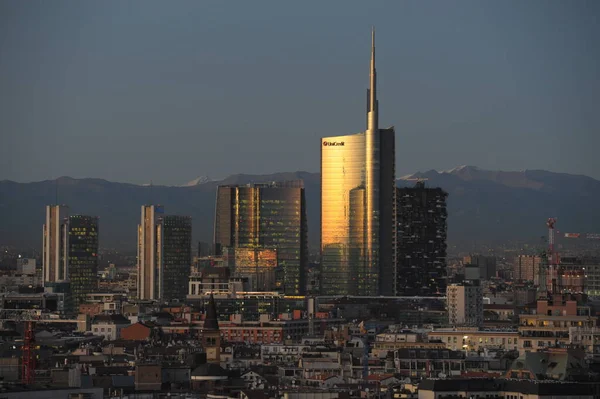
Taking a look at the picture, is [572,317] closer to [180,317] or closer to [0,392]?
[180,317]

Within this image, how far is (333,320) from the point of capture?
19212cm

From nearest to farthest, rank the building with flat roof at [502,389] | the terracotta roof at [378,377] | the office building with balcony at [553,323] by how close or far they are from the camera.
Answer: the building with flat roof at [502,389] → the terracotta roof at [378,377] → the office building with balcony at [553,323]

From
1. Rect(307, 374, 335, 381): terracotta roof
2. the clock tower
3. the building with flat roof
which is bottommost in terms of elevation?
Rect(307, 374, 335, 381): terracotta roof

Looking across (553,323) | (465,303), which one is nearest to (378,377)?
(553,323)

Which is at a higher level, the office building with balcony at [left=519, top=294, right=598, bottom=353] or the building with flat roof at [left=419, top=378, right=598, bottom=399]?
the office building with balcony at [left=519, top=294, right=598, bottom=353]

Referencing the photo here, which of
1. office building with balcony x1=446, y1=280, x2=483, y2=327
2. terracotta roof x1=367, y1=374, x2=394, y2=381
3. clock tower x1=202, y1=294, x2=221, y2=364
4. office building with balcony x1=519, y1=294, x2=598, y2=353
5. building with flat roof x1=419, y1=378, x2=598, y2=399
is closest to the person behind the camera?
building with flat roof x1=419, y1=378, x2=598, y2=399

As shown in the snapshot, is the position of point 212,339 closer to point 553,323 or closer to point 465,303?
point 553,323

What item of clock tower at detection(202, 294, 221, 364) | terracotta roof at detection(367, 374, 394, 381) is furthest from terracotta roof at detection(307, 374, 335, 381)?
clock tower at detection(202, 294, 221, 364)

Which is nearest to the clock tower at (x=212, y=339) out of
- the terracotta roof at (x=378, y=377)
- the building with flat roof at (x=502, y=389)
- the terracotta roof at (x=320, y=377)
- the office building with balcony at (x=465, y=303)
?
the terracotta roof at (x=320, y=377)

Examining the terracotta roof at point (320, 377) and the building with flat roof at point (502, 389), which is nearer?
the building with flat roof at point (502, 389)

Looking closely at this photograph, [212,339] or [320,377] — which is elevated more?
[212,339]

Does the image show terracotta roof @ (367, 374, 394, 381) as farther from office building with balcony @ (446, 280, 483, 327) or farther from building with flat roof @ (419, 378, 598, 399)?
office building with balcony @ (446, 280, 483, 327)

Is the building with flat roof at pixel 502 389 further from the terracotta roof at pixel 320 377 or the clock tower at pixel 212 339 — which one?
the clock tower at pixel 212 339

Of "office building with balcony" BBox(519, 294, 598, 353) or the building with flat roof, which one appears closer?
the building with flat roof
